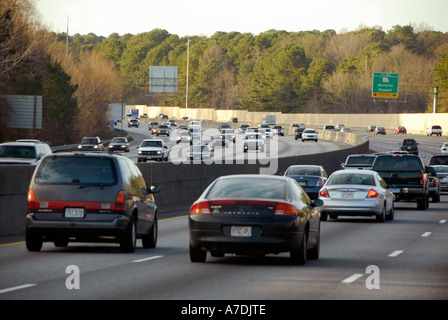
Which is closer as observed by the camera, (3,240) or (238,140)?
(3,240)

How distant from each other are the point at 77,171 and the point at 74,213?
0.73 meters

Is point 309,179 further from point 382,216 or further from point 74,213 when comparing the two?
point 74,213

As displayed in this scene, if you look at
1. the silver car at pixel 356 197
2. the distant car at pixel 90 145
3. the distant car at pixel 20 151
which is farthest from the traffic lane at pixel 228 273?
the distant car at pixel 90 145

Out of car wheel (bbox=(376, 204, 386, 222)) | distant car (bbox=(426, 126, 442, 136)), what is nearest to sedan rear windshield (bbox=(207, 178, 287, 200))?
car wheel (bbox=(376, 204, 386, 222))

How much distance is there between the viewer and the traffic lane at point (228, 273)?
11039mm

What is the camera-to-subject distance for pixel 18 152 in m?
31.0

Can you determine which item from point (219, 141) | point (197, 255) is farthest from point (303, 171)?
point (219, 141)

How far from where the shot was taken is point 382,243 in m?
19.1

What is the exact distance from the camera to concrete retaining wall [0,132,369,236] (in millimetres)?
19531

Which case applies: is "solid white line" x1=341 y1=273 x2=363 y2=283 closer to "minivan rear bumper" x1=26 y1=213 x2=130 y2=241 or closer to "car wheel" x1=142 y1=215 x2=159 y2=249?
"minivan rear bumper" x1=26 y1=213 x2=130 y2=241

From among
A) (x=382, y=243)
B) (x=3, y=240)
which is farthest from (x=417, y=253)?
(x=3, y=240)

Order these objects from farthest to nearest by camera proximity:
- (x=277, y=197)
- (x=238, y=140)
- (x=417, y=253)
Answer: (x=238, y=140) → (x=417, y=253) → (x=277, y=197)
